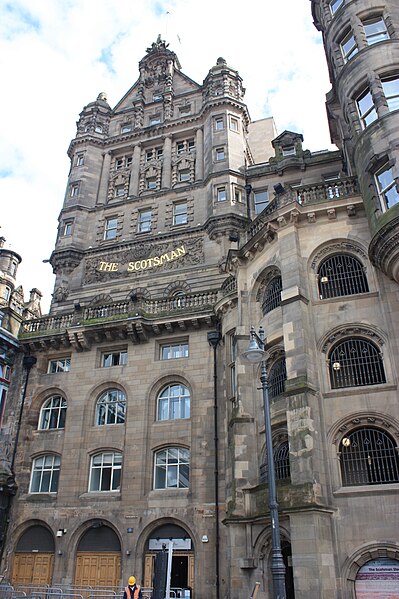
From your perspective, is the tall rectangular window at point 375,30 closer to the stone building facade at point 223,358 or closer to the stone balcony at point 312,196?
the stone building facade at point 223,358

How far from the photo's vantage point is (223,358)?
1019 inches

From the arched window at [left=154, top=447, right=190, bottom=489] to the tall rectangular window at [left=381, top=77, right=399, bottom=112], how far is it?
60.0ft

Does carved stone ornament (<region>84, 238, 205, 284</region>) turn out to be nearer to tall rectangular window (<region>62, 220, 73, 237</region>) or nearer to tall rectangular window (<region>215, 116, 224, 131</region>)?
tall rectangular window (<region>62, 220, 73, 237</region>)

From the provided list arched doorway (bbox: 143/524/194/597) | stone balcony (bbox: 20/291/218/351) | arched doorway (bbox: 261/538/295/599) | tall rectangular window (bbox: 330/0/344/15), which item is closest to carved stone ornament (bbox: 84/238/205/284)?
stone balcony (bbox: 20/291/218/351)

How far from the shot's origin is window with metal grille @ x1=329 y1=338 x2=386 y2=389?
18016mm

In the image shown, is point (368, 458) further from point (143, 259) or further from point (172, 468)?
point (143, 259)

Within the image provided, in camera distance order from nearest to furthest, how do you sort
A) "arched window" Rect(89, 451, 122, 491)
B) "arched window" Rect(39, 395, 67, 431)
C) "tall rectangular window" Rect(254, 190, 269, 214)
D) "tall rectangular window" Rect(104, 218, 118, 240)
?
"arched window" Rect(89, 451, 122, 491)
"arched window" Rect(39, 395, 67, 431)
"tall rectangular window" Rect(254, 190, 269, 214)
"tall rectangular window" Rect(104, 218, 118, 240)

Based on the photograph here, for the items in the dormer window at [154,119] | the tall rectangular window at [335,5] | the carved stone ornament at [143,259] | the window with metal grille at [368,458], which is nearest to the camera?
the window with metal grille at [368,458]

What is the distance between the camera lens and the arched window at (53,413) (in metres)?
28.4

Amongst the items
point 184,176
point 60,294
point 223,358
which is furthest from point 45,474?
point 184,176

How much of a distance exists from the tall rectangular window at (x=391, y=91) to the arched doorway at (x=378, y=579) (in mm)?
17045

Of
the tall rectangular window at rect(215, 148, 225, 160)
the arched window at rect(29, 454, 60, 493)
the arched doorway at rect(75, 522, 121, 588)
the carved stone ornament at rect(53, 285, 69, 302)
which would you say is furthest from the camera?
the tall rectangular window at rect(215, 148, 225, 160)

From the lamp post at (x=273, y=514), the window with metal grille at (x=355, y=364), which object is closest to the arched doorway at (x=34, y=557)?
the lamp post at (x=273, y=514)

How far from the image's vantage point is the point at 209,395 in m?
25.5
